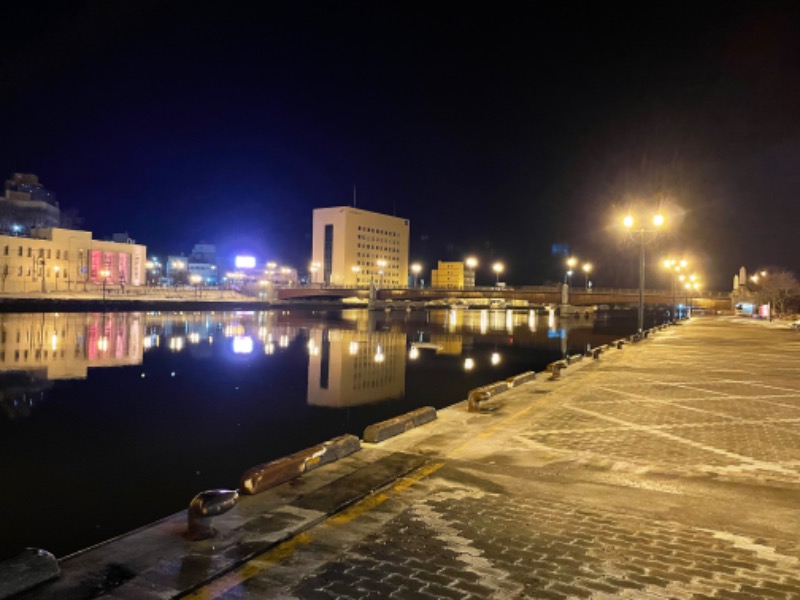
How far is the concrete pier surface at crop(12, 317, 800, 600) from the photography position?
17.0 ft

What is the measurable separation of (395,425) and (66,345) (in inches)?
1260

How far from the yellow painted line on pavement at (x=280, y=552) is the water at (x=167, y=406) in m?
4.06

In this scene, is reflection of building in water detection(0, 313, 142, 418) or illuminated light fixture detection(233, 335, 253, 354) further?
illuminated light fixture detection(233, 335, 253, 354)

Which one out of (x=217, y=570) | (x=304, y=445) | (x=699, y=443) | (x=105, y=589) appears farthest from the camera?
(x=304, y=445)

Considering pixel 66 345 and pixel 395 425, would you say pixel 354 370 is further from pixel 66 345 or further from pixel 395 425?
pixel 66 345

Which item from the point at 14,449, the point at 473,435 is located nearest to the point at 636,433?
the point at 473,435

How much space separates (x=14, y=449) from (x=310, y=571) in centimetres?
1101

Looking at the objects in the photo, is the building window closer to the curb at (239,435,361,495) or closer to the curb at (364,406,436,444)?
the curb at (364,406,436,444)

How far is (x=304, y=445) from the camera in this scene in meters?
14.2

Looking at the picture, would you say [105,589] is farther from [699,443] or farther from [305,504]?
[699,443]

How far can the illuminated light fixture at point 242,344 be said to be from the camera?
117 ft

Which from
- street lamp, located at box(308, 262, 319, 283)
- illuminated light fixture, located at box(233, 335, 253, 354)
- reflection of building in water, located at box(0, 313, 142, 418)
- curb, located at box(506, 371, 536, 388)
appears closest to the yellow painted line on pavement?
curb, located at box(506, 371, 536, 388)

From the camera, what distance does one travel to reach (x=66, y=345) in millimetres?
36500

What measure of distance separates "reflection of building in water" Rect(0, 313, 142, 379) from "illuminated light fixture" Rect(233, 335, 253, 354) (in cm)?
532
